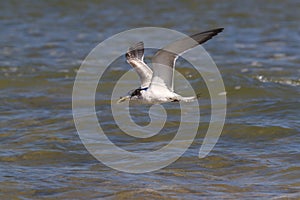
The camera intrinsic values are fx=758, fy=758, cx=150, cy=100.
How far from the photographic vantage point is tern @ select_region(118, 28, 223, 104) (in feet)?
22.9

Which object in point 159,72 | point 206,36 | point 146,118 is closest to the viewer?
point 206,36

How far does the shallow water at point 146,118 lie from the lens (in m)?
7.45

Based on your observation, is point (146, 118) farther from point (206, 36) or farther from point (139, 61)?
point (206, 36)

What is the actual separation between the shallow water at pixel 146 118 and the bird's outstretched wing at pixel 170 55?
1049 mm

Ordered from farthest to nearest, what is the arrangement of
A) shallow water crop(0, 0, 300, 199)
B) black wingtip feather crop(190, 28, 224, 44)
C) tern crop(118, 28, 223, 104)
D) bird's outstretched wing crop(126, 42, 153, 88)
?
shallow water crop(0, 0, 300, 199), bird's outstretched wing crop(126, 42, 153, 88), tern crop(118, 28, 223, 104), black wingtip feather crop(190, 28, 224, 44)

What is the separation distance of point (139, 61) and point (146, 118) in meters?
2.65

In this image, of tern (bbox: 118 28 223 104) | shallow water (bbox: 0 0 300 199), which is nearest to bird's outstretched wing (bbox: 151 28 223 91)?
tern (bbox: 118 28 223 104)

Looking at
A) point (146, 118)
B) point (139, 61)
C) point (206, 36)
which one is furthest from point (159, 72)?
point (146, 118)

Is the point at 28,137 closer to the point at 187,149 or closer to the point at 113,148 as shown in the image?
the point at 113,148

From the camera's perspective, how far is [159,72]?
283 inches

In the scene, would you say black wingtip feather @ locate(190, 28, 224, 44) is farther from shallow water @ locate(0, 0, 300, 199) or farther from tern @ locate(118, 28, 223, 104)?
shallow water @ locate(0, 0, 300, 199)

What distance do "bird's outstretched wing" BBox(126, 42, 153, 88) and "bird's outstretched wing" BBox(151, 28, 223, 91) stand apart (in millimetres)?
143

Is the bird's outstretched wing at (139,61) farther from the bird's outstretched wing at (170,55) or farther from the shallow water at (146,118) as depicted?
the shallow water at (146,118)

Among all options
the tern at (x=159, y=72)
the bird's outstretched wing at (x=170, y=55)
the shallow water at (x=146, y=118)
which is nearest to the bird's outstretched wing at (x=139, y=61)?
the tern at (x=159, y=72)
